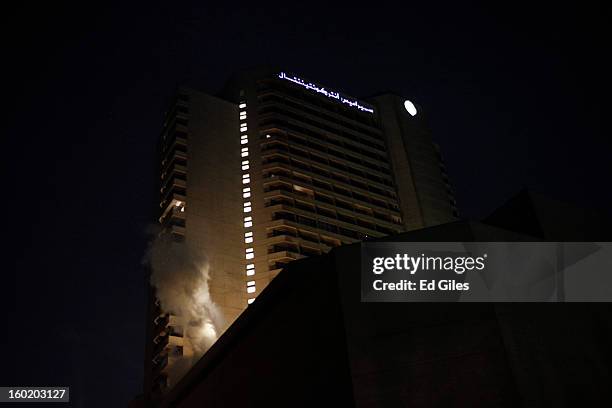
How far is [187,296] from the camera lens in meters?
59.7

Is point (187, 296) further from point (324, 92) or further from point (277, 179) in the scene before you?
point (324, 92)

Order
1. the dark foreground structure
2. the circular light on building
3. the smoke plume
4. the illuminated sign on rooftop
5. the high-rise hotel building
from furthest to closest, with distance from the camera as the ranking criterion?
1. the circular light on building
2. the illuminated sign on rooftop
3. the high-rise hotel building
4. the smoke plume
5. the dark foreground structure

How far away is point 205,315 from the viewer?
58.6 metres

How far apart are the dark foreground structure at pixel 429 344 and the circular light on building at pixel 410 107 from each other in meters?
68.9

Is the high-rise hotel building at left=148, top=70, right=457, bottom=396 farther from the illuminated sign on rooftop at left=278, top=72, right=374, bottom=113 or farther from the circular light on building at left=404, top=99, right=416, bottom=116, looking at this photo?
the circular light on building at left=404, top=99, right=416, bottom=116

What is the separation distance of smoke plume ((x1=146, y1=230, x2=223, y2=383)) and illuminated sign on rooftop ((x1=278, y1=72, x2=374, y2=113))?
102 feet

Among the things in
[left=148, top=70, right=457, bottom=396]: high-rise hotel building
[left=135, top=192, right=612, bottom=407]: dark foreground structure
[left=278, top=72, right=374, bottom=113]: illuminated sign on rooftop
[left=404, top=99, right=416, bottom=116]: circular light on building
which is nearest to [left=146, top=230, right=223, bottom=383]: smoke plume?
[left=148, top=70, right=457, bottom=396]: high-rise hotel building

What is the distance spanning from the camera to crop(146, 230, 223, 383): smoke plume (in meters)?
57.6

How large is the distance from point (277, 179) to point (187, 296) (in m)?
19.3

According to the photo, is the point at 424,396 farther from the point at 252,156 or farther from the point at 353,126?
the point at 353,126

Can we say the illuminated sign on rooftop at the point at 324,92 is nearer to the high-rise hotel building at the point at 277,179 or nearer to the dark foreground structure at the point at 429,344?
the high-rise hotel building at the point at 277,179

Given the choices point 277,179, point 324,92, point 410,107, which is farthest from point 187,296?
point 410,107

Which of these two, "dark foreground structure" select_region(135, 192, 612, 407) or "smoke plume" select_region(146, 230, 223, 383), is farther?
"smoke plume" select_region(146, 230, 223, 383)

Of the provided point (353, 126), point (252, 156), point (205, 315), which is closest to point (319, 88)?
point (353, 126)
